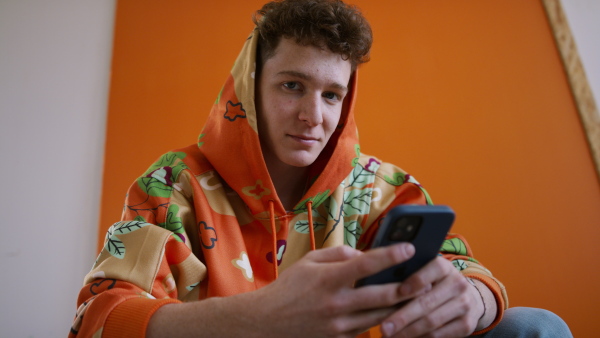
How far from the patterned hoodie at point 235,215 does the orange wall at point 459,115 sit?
21.0 inches

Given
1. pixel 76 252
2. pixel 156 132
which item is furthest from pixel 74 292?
pixel 156 132

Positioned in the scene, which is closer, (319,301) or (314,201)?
(319,301)

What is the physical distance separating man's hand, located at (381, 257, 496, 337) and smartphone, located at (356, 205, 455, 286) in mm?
14

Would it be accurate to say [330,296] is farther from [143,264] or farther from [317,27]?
[317,27]

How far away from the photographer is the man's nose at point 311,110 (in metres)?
0.82

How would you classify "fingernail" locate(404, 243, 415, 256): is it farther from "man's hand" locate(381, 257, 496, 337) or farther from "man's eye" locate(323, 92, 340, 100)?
"man's eye" locate(323, 92, 340, 100)

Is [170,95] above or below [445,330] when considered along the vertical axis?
above

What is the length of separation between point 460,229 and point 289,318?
106cm

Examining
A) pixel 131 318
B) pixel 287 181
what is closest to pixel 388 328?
pixel 131 318

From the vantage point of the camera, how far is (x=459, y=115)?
1.49 m

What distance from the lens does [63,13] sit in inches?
57.4

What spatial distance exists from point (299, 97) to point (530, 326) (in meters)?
0.57

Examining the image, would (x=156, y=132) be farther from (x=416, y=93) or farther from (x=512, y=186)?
(x=512, y=186)

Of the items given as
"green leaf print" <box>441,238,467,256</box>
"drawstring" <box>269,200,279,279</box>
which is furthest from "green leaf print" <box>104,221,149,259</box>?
"green leaf print" <box>441,238,467,256</box>
